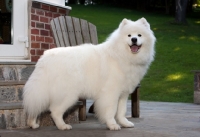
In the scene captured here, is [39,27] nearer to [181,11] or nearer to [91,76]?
[91,76]

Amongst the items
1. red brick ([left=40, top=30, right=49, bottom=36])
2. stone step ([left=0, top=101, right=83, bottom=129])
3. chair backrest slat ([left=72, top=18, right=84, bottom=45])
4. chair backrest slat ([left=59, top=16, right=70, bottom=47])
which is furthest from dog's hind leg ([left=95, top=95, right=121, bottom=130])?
red brick ([left=40, top=30, right=49, bottom=36])

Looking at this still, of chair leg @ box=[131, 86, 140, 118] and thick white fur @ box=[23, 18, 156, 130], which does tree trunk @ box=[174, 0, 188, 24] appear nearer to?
chair leg @ box=[131, 86, 140, 118]

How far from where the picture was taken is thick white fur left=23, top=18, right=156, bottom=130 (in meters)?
3.96

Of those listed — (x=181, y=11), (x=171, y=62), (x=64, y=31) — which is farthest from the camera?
(x=181, y=11)

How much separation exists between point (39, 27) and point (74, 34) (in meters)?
0.49

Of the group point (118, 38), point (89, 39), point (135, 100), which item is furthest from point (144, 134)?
point (89, 39)

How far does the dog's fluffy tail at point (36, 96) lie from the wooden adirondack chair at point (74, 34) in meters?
0.97

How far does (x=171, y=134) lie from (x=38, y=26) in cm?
239

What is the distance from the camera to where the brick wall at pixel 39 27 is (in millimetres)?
5086

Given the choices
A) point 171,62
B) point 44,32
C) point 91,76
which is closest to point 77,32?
point 44,32

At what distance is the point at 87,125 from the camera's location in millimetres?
4508

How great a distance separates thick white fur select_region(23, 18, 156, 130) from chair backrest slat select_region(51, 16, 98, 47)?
850mm

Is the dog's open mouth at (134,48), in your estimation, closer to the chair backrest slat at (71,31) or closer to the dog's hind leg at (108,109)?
the dog's hind leg at (108,109)

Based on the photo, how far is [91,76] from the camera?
4.11 m
